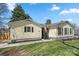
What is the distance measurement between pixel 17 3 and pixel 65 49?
3.89ft

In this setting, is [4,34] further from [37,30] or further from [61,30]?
[61,30]

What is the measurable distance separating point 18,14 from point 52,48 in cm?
86

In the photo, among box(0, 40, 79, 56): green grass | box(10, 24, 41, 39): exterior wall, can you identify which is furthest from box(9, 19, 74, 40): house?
box(0, 40, 79, 56): green grass

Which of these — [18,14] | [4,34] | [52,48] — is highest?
[18,14]

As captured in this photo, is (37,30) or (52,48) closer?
(52,48)

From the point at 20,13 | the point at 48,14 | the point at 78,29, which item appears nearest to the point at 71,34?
the point at 78,29

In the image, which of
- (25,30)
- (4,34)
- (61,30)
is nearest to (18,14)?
(25,30)

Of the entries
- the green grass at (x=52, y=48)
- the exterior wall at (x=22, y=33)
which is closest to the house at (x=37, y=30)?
the exterior wall at (x=22, y=33)

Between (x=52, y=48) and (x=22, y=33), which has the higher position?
(x=22, y=33)

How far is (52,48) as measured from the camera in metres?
5.82

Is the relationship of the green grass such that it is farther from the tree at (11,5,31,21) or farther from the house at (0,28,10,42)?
the tree at (11,5,31,21)

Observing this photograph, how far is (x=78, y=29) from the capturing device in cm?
590

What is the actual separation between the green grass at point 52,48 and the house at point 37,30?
0.15m

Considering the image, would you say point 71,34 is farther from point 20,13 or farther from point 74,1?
point 20,13
